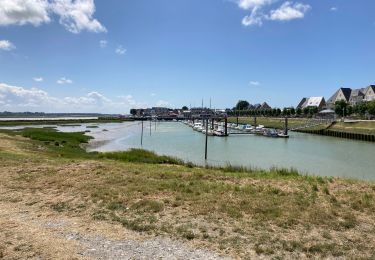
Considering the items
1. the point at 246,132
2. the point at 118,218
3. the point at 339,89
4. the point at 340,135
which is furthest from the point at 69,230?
the point at 339,89

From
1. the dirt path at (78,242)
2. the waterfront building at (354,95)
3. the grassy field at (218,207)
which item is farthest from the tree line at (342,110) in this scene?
the dirt path at (78,242)

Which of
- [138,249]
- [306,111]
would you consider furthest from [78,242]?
[306,111]

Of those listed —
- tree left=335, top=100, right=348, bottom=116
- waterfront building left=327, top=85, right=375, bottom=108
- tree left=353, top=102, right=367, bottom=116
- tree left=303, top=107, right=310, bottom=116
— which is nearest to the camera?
tree left=353, top=102, right=367, bottom=116

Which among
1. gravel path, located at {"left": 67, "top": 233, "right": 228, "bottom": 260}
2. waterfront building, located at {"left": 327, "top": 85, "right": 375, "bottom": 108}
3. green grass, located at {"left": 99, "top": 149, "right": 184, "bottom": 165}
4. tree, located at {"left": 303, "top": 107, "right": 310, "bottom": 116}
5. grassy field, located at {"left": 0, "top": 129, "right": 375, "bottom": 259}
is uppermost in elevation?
waterfront building, located at {"left": 327, "top": 85, "right": 375, "bottom": 108}

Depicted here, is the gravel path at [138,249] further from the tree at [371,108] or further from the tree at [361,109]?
the tree at [361,109]

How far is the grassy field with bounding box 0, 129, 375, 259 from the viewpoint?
26.8 feet

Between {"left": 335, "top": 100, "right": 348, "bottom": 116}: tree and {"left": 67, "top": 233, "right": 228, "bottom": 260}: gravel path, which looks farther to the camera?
{"left": 335, "top": 100, "right": 348, "bottom": 116}: tree

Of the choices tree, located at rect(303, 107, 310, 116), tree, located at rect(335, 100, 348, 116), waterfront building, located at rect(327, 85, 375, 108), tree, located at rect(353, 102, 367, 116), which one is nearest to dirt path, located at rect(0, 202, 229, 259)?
tree, located at rect(353, 102, 367, 116)

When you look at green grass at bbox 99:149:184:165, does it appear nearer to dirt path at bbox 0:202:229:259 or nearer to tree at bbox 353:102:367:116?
dirt path at bbox 0:202:229:259

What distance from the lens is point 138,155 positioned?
36.8 metres

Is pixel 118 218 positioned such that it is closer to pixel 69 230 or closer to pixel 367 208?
pixel 69 230

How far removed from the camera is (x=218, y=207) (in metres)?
10.7

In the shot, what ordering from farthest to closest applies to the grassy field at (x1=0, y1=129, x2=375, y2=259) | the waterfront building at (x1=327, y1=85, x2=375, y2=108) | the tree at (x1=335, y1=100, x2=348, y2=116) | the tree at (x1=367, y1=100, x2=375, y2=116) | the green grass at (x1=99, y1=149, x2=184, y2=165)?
the waterfront building at (x1=327, y1=85, x2=375, y2=108)
the tree at (x1=335, y1=100, x2=348, y2=116)
the tree at (x1=367, y1=100, x2=375, y2=116)
the green grass at (x1=99, y1=149, x2=184, y2=165)
the grassy field at (x1=0, y1=129, x2=375, y2=259)

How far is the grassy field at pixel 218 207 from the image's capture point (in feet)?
26.8
